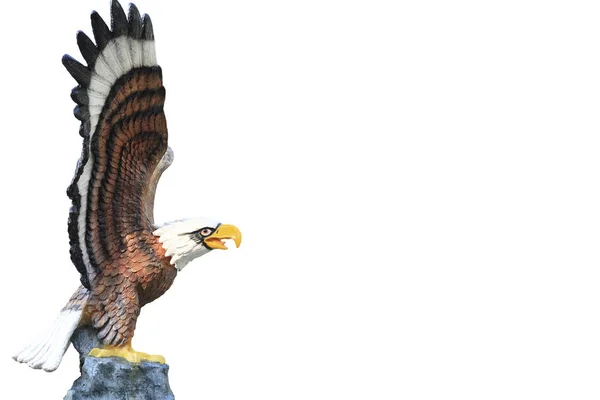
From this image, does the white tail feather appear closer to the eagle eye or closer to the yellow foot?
the yellow foot

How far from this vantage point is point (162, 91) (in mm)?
4516

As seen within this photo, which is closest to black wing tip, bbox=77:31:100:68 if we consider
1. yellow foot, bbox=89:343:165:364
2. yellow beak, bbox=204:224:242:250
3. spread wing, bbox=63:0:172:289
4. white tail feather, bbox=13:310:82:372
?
spread wing, bbox=63:0:172:289

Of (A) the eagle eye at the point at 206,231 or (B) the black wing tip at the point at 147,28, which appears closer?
(B) the black wing tip at the point at 147,28

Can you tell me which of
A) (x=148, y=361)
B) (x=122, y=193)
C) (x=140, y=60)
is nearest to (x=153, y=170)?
(x=122, y=193)

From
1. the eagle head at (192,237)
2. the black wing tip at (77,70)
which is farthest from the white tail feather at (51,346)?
the black wing tip at (77,70)

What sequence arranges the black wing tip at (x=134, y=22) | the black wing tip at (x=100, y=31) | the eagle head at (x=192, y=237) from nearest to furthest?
the black wing tip at (x=100, y=31) < the black wing tip at (x=134, y=22) < the eagle head at (x=192, y=237)

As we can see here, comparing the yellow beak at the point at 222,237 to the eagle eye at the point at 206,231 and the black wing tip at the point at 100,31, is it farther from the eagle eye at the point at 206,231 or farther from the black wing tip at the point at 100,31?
the black wing tip at the point at 100,31

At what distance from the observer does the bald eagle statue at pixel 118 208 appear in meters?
4.34

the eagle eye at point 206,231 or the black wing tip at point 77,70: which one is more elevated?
the black wing tip at point 77,70

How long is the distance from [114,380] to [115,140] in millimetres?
1004

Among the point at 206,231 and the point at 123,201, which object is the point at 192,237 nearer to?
the point at 206,231

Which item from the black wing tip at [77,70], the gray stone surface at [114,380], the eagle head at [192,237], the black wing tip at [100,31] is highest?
the black wing tip at [100,31]

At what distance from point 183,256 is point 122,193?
0.38m

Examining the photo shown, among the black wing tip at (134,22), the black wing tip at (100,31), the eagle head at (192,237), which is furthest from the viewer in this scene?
the eagle head at (192,237)
